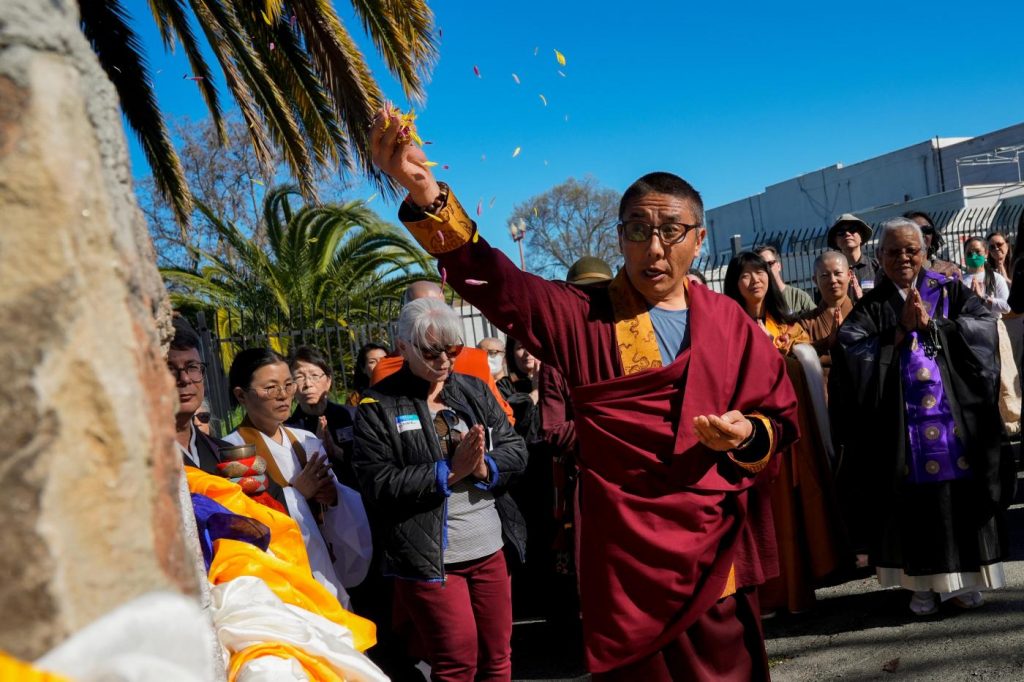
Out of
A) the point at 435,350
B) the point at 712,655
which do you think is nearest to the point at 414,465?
the point at 435,350

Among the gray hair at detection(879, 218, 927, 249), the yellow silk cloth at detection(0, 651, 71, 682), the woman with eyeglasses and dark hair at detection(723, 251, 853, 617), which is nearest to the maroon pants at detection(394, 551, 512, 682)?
the woman with eyeglasses and dark hair at detection(723, 251, 853, 617)

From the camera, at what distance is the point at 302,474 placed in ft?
13.3

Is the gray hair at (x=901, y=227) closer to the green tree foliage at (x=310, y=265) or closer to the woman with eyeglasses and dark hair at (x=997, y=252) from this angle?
the woman with eyeglasses and dark hair at (x=997, y=252)

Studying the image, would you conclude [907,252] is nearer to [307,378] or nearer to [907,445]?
[907,445]

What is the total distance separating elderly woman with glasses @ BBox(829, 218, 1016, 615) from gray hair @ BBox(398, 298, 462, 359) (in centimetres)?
241

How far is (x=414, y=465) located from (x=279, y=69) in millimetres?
5017

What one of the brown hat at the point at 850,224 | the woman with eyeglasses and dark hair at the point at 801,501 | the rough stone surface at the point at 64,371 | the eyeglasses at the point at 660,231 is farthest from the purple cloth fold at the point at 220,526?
the brown hat at the point at 850,224

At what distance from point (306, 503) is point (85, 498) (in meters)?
3.29

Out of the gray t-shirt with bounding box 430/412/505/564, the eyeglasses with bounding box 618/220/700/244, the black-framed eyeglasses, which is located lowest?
the gray t-shirt with bounding box 430/412/505/564

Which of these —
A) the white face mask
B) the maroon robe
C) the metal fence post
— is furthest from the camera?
the metal fence post

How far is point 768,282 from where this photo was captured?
5.66 metres

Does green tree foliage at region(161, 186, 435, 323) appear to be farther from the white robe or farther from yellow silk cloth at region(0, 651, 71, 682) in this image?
yellow silk cloth at region(0, 651, 71, 682)

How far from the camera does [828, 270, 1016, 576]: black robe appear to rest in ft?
15.8

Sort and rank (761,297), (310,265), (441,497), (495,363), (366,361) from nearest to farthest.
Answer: (441,497), (761,297), (366,361), (495,363), (310,265)
